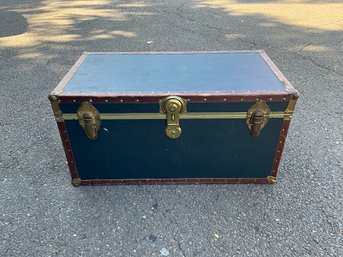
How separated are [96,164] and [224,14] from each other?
4.60m

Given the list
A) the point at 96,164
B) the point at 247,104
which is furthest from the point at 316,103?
the point at 96,164

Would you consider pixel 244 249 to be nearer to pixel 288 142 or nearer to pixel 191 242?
pixel 191 242

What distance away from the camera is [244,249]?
156 centimetres

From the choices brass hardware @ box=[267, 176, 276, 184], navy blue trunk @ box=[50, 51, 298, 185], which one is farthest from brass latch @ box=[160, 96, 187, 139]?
brass hardware @ box=[267, 176, 276, 184]

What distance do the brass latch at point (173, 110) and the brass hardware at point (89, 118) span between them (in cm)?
36

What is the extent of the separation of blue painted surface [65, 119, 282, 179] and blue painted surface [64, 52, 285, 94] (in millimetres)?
185

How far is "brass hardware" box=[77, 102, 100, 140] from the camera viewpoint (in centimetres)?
160

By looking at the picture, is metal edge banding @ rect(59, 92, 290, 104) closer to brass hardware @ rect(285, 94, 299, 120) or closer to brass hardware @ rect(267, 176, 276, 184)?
brass hardware @ rect(285, 94, 299, 120)

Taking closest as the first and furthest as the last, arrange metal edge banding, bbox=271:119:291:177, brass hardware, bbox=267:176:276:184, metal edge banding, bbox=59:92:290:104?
metal edge banding, bbox=59:92:290:104, metal edge banding, bbox=271:119:291:177, brass hardware, bbox=267:176:276:184

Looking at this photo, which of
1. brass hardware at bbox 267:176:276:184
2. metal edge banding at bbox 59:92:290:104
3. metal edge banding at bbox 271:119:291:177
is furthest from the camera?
brass hardware at bbox 267:176:276:184

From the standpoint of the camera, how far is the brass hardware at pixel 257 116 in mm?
1595

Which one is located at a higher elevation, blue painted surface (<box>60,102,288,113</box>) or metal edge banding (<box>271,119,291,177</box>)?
blue painted surface (<box>60,102,288,113</box>)

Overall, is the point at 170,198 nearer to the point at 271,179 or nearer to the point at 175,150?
the point at 175,150

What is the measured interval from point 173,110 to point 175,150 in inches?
11.6
